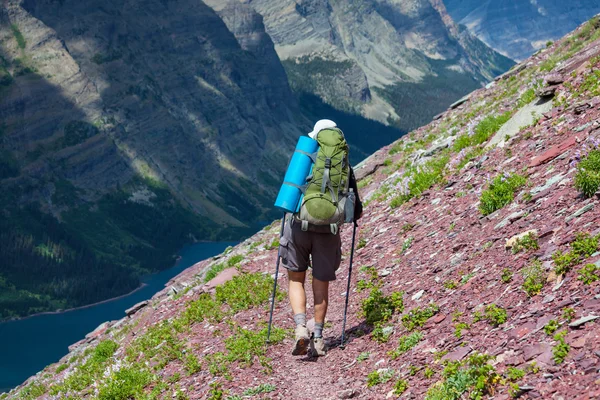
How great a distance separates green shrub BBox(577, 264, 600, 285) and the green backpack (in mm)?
5147

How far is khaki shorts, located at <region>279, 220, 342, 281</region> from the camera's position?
16078mm

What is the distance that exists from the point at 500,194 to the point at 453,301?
464 cm

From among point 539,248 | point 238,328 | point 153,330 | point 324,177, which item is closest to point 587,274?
point 539,248

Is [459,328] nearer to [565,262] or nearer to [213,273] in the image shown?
[565,262]

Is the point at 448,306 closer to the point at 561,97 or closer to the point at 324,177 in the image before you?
the point at 324,177

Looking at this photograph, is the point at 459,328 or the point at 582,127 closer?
the point at 459,328

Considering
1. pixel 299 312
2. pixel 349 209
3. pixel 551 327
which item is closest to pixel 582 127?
pixel 349 209

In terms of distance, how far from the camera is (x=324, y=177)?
50.6 feet

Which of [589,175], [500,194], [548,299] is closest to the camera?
[548,299]

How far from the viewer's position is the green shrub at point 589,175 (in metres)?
14.8

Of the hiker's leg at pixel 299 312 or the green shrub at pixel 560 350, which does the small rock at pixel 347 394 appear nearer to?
the hiker's leg at pixel 299 312

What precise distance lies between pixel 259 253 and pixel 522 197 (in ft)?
55.9

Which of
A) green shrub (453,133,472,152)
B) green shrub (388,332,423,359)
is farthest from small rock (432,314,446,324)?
green shrub (453,133,472,152)

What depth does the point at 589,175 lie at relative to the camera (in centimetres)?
1489
